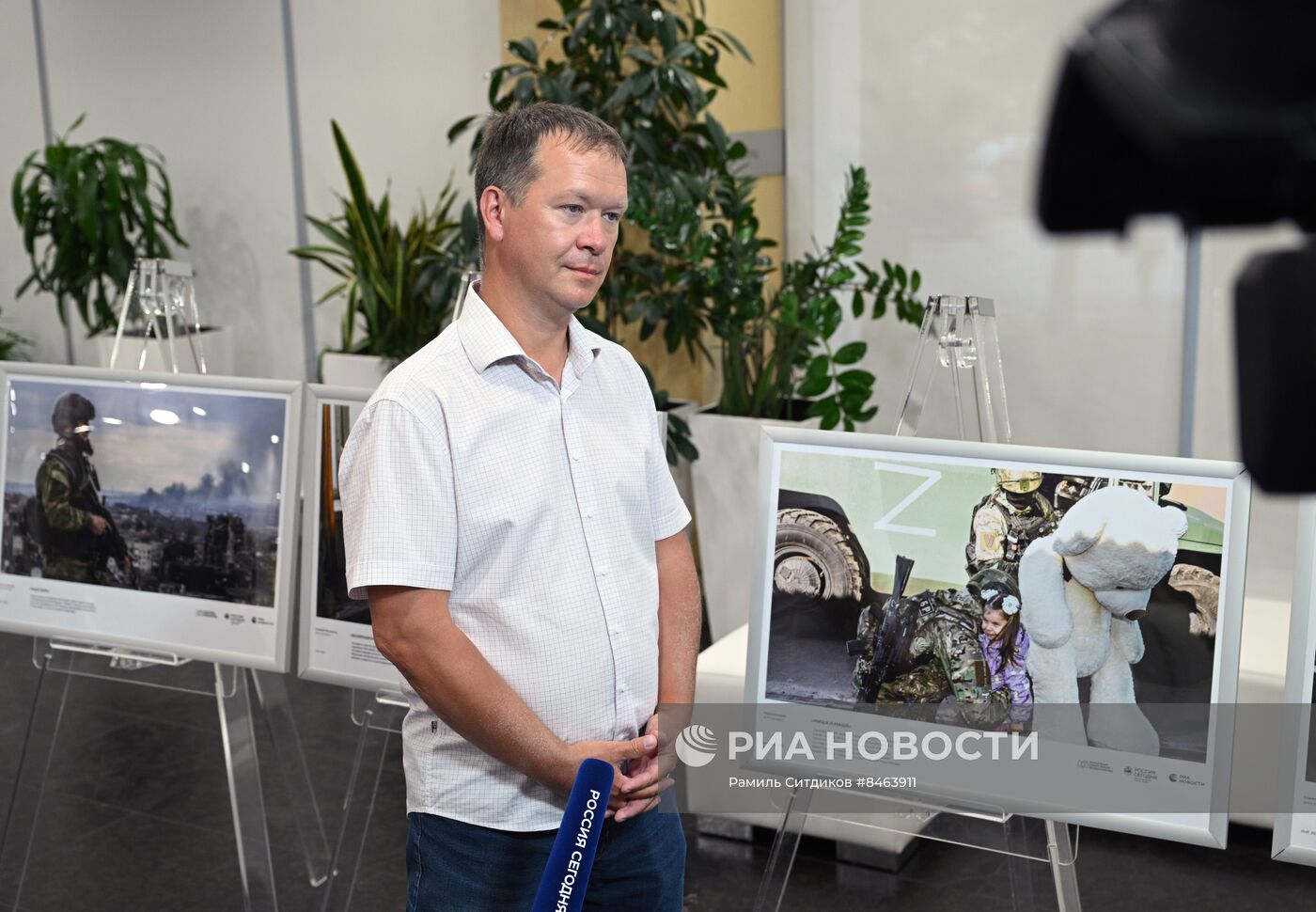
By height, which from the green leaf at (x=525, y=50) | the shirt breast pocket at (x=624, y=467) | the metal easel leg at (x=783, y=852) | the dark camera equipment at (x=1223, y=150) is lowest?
the metal easel leg at (x=783, y=852)

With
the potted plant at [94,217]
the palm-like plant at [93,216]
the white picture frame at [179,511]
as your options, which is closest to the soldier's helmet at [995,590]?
the white picture frame at [179,511]

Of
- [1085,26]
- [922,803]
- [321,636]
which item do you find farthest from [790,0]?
[1085,26]

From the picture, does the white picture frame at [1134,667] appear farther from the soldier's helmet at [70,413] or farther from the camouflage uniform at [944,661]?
the soldier's helmet at [70,413]

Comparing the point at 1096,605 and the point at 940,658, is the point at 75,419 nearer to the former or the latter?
the point at 940,658

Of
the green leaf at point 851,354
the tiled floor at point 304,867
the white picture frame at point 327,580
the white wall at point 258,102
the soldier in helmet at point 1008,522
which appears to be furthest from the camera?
the white wall at point 258,102

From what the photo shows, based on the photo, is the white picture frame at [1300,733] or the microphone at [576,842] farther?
the white picture frame at [1300,733]

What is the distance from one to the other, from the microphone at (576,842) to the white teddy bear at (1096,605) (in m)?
0.77

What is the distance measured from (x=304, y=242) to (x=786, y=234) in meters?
2.38

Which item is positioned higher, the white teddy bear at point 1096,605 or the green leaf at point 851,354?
Result: the green leaf at point 851,354

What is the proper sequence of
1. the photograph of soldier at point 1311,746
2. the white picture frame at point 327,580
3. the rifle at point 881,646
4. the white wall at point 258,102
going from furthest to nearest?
the white wall at point 258,102, the white picture frame at point 327,580, the rifle at point 881,646, the photograph of soldier at point 1311,746

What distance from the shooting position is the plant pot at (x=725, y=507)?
4.16 meters

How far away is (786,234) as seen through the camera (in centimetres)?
479

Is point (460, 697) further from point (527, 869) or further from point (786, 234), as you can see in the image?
point (786, 234)

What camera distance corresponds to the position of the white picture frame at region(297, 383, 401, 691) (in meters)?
2.74
